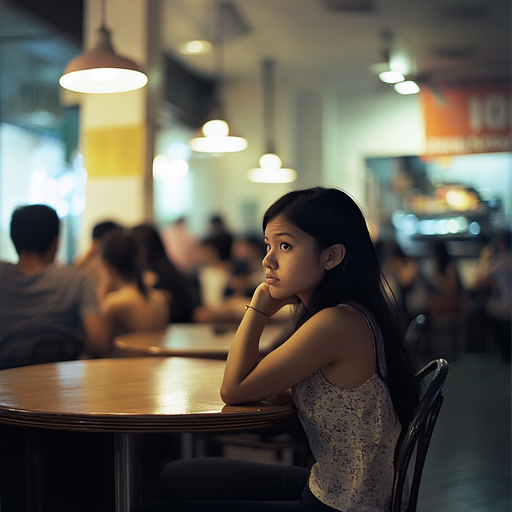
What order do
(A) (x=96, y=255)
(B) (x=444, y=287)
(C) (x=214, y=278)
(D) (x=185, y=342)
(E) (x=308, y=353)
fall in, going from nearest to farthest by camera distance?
1. (E) (x=308, y=353)
2. (D) (x=185, y=342)
3. (A) (x=96, y=255)
4. (C) (x=214, y=278)
5. (B) (x=444, y=287)

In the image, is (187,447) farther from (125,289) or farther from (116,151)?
(116,151)

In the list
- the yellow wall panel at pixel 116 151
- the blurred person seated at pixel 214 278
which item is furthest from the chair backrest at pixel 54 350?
the blurred person seated at pixel 214 278

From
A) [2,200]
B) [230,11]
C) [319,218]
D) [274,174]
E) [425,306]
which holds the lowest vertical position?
[425,306]

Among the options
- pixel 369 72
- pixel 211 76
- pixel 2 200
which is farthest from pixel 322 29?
pixel 2 200

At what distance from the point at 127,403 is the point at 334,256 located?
57 cm

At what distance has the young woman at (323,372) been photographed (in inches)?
50.5

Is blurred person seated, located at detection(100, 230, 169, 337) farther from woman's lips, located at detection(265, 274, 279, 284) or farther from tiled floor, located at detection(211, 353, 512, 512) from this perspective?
woman's lips, located at detection(265, 274, 279, 284)

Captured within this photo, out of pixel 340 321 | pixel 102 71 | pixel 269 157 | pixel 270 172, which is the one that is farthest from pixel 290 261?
pixel 270 172

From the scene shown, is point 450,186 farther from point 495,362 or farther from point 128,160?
point 128,160

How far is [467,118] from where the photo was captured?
294 inches

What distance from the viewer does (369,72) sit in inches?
340

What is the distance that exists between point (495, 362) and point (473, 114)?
2.98 meters

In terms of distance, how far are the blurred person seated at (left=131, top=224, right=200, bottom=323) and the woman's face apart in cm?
246

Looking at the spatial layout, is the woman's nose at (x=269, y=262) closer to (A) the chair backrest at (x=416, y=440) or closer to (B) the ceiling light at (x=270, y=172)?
(A) the chair backrest at (x=416, y=440)
